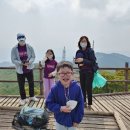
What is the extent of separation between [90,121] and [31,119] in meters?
3.54

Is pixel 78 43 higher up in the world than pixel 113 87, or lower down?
higher up

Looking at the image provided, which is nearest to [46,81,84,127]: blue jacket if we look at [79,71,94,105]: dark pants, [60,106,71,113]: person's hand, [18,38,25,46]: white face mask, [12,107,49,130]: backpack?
[60,106,71,113]: person's hand

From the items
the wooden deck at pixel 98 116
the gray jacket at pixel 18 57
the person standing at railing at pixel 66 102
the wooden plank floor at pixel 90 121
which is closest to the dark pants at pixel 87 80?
the wooden deck at pixel 98 116

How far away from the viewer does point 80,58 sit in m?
8.55

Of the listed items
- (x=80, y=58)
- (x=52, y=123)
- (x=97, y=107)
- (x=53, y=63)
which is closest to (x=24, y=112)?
(x=52, y=123)

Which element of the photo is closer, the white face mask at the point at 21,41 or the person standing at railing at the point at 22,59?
the white face mask at the point at 21,41

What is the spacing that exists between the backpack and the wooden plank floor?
2.60 m

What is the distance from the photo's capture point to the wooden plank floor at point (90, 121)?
7429mm

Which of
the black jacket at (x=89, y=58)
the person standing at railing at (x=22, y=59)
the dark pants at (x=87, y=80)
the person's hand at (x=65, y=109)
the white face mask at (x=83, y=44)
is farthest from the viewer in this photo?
the person standing at railing at (x=22, y=59)

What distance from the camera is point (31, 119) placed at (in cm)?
446

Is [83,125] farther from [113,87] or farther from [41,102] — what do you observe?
[113,87]

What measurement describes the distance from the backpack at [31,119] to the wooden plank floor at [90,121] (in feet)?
8.53

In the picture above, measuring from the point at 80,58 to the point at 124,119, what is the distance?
154 cm

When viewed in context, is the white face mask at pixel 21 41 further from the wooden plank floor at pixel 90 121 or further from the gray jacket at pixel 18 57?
the wooden plank floor at pixel 90 121
